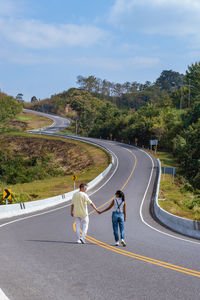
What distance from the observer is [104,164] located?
58.5 metres

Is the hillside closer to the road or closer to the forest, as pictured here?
the forest

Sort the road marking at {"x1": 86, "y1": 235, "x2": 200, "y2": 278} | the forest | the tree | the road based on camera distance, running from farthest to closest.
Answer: the tree
the forest
the road marking at {"x1": 86, "y1": 235, "x2": 200, "y2": 278}
the road

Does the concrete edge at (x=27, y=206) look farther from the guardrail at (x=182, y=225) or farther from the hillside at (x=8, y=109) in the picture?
the hillside at (x=8, y=109)

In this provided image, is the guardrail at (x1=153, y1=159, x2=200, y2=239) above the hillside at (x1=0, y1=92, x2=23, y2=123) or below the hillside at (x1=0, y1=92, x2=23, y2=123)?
below

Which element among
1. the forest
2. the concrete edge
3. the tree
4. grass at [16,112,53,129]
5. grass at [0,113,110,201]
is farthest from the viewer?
grass at [16,112,53,129]

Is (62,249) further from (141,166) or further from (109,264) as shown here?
(141,166)

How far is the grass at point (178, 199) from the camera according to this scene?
2377 cm

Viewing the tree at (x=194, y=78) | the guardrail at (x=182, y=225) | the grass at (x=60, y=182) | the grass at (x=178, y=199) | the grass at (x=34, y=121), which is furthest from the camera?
the grass at (x=34, y=121)

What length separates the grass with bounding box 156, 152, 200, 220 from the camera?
2377 cm

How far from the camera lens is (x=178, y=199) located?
1243 inches

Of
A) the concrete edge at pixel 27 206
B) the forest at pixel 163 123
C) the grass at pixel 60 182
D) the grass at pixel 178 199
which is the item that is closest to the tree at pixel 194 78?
the forest at pixel 163 123

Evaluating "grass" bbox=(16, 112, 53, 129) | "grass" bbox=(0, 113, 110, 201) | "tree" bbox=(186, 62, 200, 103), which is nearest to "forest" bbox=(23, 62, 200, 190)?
"tree" bbox=(186, 62, 200, 103)

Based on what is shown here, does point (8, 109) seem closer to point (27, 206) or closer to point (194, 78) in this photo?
point (194, 78)

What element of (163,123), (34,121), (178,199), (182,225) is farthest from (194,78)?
(182,225)
